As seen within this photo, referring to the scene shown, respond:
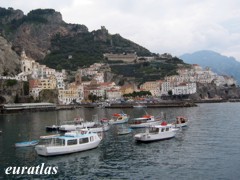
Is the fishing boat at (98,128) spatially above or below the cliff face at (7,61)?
below

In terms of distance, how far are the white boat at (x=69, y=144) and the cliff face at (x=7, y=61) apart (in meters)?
97.5

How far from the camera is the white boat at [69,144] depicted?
104 feet

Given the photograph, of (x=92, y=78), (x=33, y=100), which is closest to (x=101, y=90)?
(x=92, y=78)

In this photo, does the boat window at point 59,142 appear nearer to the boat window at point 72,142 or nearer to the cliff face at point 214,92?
the boat window at point 72,142

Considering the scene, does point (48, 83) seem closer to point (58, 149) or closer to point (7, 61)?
point (7, 61)

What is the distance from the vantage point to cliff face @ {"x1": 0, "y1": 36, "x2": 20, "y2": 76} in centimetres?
12827

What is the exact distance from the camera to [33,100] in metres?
118

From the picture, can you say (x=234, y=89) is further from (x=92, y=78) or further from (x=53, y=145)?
(x=53, y=145)

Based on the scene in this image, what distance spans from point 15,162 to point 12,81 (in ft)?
300

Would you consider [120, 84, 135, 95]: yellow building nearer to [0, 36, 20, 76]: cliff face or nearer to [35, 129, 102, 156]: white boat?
Result: [0, 36, 20, 76]: cliff face

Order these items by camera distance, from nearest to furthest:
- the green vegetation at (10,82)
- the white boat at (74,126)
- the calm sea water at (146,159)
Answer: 1. the calm sea water at (146,159)
2. the white boat at (74,126)
3. the green vegetation at (10,82)

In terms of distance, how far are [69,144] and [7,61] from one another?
110 m

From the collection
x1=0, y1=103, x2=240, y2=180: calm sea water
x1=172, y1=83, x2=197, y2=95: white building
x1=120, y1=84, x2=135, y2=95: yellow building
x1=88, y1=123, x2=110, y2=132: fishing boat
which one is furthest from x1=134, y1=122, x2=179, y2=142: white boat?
x1=172, y1=83, x2=197, y2=95: white building

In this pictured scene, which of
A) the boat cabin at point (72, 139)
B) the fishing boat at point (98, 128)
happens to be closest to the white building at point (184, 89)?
the fishing boat at point (98, 128)
